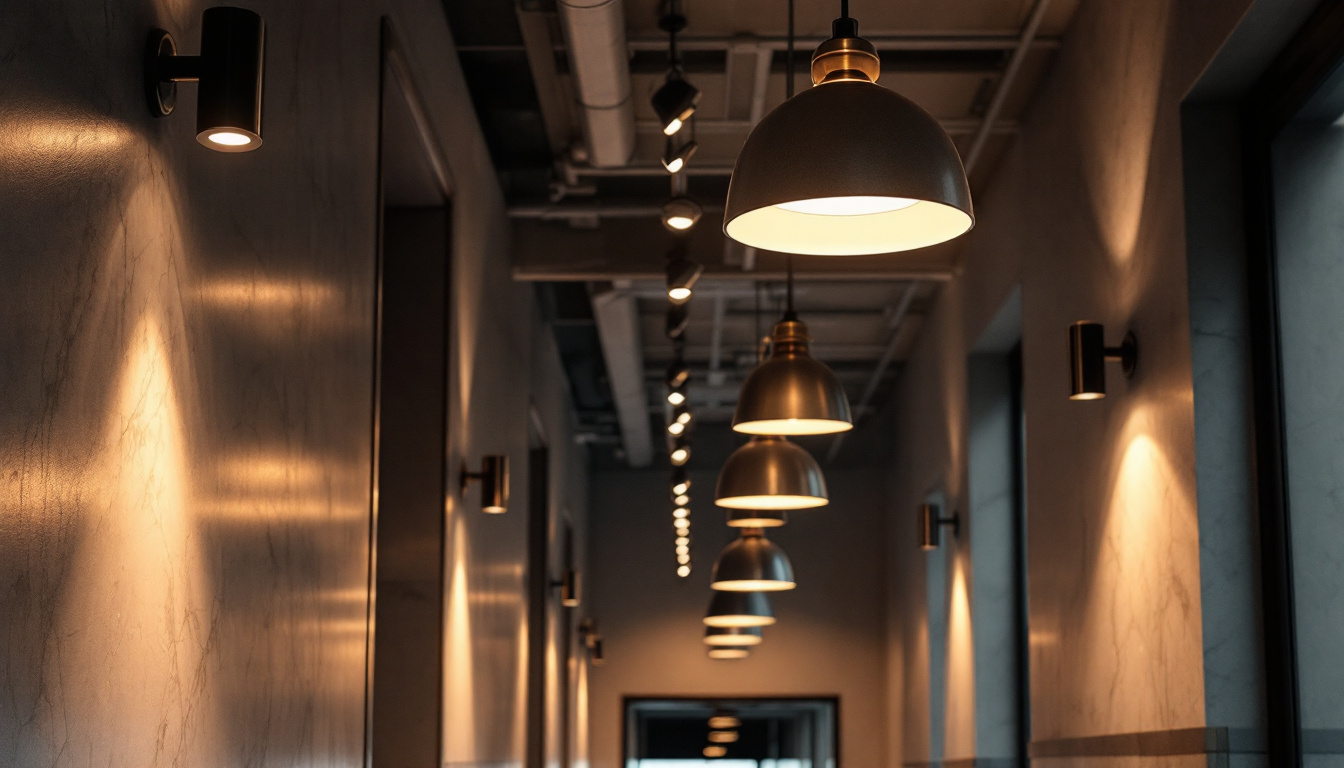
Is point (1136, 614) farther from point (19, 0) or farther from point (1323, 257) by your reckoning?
point (19, 0)

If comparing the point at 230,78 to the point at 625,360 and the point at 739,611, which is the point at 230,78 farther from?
the point at 625,360

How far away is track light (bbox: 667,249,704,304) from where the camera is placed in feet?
20.7

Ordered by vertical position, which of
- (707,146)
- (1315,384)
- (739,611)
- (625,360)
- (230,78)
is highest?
(707,146)

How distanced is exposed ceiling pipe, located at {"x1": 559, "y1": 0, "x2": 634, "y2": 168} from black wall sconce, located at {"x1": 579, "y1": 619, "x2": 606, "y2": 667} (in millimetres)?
6362

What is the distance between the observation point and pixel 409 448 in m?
5.27

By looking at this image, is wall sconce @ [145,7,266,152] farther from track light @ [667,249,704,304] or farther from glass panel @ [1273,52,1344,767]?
track light @ [667,249,704,304]

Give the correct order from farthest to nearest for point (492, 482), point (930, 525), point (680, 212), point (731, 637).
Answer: point (731, 637) < point (930, 525) < point (492, 482) < point (680, 212)

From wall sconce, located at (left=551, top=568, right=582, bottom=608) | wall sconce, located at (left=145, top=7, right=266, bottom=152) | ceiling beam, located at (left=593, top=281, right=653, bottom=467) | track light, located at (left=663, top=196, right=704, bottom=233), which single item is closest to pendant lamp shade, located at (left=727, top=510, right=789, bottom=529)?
track light, located at (left=663, top=196, right=704, bottom=233)

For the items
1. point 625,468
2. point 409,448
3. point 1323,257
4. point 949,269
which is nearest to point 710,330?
point 949,269

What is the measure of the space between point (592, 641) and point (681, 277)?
643 cm

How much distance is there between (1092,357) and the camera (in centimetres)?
Result: 447

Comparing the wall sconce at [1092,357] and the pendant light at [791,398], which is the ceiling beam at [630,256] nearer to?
the wall sconce at [1092,357]

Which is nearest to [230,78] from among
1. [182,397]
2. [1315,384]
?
[182,397]

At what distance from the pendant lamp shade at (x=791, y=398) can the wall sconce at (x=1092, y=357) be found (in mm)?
769
